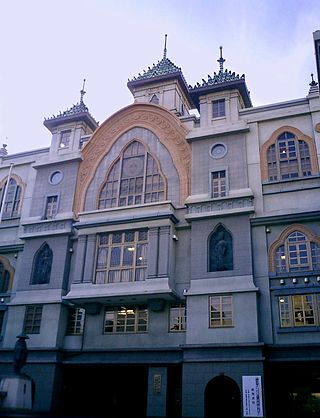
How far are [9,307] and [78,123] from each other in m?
13.8

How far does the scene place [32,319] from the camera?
27031 mm

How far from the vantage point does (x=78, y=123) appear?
32.8 m

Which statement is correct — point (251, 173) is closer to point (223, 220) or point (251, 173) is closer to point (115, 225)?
point (223, 220)

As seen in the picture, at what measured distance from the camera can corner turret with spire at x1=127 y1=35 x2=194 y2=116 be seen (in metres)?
33.9

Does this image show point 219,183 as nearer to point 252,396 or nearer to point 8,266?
point 252,396

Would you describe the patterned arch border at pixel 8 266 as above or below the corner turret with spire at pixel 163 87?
below

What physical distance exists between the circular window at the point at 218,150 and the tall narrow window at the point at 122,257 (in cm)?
638

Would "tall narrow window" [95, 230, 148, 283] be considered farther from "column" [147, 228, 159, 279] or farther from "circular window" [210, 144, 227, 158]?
"circular window" [210, 144, 227, 158]

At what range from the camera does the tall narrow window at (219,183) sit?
26234 millimetres

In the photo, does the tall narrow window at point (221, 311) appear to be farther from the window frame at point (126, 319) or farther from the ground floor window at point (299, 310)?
the window frame at point (126, 319)

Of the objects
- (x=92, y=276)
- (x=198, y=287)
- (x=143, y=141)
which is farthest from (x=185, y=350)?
(x=143, y=141)

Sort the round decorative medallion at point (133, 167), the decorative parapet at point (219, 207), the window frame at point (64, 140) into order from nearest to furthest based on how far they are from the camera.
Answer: the decorative parapet at point (219, 207), the round decorative medallion at point (133, 167), the window frame at point (64, 140)

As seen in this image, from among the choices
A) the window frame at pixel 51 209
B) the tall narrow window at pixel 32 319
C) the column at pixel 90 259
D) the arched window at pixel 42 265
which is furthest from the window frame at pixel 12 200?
the column at pixel 90 259

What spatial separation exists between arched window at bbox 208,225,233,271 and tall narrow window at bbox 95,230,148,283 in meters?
3.75
